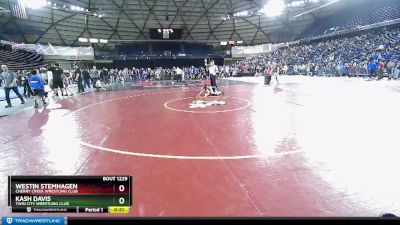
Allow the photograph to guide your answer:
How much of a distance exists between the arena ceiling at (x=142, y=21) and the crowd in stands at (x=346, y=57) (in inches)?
221

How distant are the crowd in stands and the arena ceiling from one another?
5620mm

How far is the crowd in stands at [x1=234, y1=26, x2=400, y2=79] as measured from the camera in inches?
929

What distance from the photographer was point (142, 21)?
44469mm

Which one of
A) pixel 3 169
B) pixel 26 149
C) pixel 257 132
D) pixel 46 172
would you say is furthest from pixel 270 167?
pixel 26 149

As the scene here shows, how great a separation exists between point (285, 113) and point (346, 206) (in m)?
5.57

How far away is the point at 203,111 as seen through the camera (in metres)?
9.00

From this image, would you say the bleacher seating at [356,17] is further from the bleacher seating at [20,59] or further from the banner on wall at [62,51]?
the bleacher seating at [20,59]

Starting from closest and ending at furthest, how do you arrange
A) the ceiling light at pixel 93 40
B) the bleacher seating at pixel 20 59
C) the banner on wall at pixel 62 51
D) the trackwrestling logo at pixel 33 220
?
the trackwrestling logo at pixel 33 220
the bleacher seating at pixel 20 59
the banner on wall at pixel 62 51
the ceiling light at pixel 93 40

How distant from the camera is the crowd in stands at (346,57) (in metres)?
23.6

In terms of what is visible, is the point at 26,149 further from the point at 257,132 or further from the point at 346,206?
the point at 346,206
